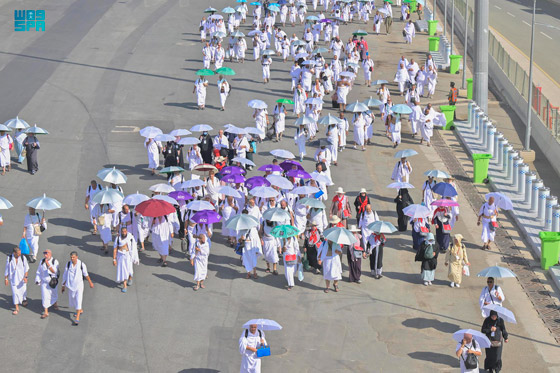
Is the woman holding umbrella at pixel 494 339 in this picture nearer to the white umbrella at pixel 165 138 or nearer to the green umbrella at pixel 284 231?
the green umbrella at pixel 284 231

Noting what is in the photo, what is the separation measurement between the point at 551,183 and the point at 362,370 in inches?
672

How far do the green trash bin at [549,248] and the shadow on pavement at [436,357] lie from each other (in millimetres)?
5778

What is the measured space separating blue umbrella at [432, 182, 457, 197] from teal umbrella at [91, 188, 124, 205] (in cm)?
840

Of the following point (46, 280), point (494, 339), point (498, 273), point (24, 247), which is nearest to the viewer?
point (494, 339)

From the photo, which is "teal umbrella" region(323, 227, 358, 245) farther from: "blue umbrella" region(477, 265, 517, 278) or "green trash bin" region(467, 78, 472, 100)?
"green trash bin" region(467, 78, 472, 100)

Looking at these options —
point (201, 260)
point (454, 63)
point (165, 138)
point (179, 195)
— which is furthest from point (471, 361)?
point (454, 63)

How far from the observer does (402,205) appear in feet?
85.9

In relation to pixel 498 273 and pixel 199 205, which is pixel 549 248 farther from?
pixel 199 205

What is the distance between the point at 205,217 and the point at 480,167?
11.7 m

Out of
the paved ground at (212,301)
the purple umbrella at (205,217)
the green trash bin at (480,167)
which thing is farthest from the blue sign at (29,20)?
the purple umbrella at (205,217)

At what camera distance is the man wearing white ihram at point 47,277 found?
20.2 metres

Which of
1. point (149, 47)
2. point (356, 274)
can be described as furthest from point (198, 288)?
point (149, 47)

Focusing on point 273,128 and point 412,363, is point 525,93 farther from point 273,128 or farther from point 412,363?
point 412,363

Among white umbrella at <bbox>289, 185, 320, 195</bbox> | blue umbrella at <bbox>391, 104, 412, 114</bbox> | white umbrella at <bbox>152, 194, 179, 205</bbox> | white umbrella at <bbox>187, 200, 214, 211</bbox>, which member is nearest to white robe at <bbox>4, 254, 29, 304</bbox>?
white umbrella at <bbox>152, 194, 179, 205</bbox>
